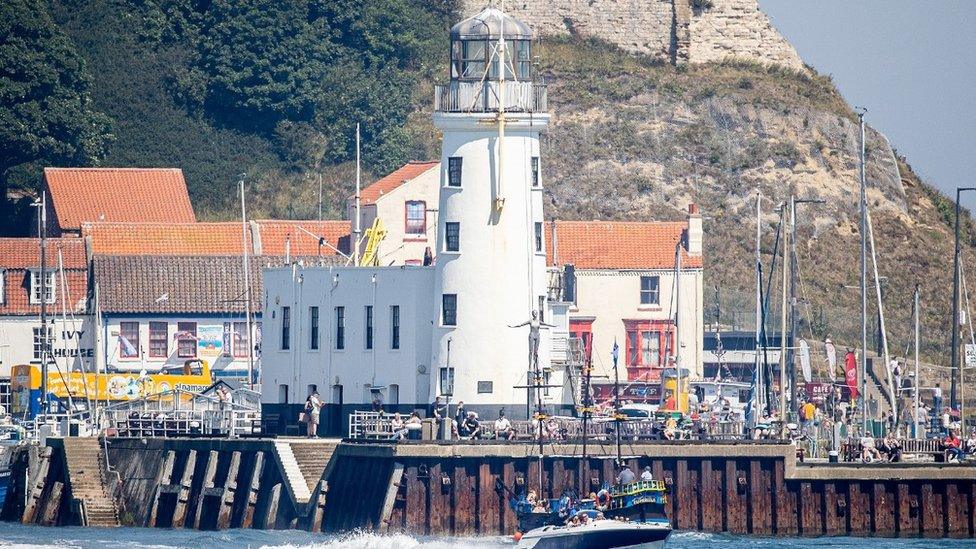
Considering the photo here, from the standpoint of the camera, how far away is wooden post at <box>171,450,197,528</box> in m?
72.6

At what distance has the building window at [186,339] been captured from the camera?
323ft

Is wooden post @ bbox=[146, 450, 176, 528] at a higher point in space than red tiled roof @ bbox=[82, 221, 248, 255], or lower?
lower

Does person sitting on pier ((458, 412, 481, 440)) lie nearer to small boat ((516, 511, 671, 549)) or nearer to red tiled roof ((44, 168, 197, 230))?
small boat ((516, 511, 671, 549))

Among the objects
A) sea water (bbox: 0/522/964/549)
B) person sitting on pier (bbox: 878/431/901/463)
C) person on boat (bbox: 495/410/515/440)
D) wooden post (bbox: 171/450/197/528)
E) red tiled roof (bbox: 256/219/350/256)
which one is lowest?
sea water (bbox: 0/522/964/549)

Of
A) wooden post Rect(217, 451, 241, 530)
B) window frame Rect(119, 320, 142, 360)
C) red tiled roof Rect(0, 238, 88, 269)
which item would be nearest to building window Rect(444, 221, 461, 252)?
wooden post Rect(217, 451, 241, 530)

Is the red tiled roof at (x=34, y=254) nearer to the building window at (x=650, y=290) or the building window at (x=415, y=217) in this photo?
the building window at (x=415, y=217)

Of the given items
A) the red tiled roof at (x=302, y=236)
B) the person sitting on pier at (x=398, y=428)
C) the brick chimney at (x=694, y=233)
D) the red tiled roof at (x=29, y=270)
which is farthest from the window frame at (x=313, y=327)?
the brick chimney at (x=694, y=233)

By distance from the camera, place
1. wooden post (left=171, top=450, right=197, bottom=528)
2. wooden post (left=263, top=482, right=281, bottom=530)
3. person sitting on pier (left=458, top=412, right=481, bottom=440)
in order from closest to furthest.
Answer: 1. person sitting on pier (left=458, top=412, right=481, bottom=440)
2. wooden post (left=263, top=482, right=281, bottom=530)
3. wooden post (left=171, top=450, right=197, bottom=528)

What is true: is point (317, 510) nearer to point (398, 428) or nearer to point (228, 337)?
point (398, 428)

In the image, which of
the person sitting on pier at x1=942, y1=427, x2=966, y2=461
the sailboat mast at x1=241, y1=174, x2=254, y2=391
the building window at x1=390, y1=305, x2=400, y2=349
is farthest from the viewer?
the sailboat mast at x1=241, y1=174, x2=254, y2=391

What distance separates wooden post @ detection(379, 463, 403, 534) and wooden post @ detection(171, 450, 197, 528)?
25.7ft

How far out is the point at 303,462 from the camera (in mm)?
70688

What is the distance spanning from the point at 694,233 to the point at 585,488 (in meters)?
37.0

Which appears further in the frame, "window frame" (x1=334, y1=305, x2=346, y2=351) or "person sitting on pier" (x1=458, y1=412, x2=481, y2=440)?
"window frame" (x1=334, y1=305, x2=346, y2=351)
